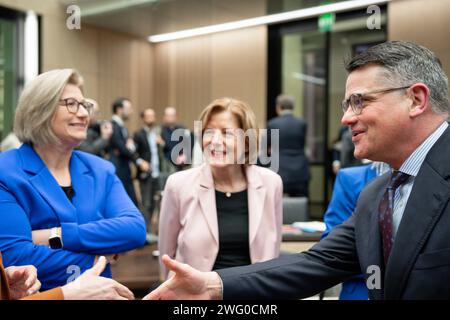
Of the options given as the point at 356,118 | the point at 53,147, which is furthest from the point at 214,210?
the point at 356,118

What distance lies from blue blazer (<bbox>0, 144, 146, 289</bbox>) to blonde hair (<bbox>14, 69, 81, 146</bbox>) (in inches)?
3.2

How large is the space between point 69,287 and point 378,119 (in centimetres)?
94

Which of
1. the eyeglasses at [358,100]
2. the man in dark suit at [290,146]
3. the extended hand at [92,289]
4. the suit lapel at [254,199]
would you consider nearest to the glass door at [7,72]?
the man in dark suit at [290,146]

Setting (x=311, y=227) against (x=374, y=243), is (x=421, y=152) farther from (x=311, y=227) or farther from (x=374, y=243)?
(x=311, y=227)

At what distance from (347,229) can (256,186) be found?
833 millimetres

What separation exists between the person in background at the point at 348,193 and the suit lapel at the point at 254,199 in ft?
1.07

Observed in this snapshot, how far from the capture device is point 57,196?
5.89ft

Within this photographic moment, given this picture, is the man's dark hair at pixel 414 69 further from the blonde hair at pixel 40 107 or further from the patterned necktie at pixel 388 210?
the blonde hair at pixel 40 107

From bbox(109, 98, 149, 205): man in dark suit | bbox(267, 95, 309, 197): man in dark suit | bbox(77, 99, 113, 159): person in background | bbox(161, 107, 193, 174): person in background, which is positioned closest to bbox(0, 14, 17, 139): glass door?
bbox(77, 99, 113, 159): person in background

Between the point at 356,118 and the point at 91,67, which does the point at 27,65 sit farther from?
the point at 356,118

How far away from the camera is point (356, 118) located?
1287 millimetres

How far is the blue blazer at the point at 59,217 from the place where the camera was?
65.2 inches
